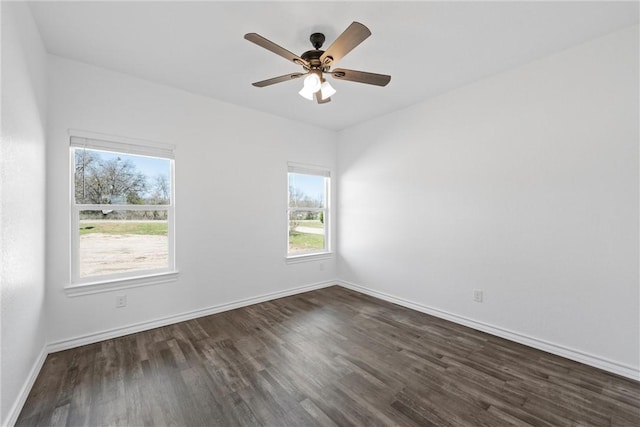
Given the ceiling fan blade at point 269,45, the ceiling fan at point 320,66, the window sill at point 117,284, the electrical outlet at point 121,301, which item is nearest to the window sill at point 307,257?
the window sill at point 117,284

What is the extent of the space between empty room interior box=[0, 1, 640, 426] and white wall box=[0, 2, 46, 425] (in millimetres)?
25

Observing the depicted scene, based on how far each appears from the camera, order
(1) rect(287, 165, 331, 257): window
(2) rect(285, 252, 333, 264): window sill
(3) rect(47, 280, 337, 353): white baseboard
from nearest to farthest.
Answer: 1. (3) rect(47, 280, 337, 353): white baseboard
2. (2) rect(285, 252, 333, 264): window sill
3. (1) rect(287, 165, 331, 257): window

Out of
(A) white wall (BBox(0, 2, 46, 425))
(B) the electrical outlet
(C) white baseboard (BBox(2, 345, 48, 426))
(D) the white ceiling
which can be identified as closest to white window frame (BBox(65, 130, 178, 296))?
(B) the electrical outlet

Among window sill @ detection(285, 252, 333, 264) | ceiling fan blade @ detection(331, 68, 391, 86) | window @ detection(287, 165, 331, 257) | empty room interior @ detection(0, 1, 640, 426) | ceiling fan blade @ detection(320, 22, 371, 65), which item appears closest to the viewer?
ceiling fan blade @ detection(320, 22, 371, 65)

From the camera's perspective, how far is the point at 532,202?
102 inches

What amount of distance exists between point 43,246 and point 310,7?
2963mm

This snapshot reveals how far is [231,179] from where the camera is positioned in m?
3.55

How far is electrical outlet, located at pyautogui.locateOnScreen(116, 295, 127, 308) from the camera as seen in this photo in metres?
2.75

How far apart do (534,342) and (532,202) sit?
1345mm

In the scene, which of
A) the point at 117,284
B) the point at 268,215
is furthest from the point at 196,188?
the point at 117,284

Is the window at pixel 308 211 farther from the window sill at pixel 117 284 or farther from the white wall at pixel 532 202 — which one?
the window sill at pixel 117 284

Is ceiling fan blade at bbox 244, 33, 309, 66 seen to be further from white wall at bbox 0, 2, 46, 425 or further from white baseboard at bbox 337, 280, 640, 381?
white baseboard at bbox 337, 280, 640, 381

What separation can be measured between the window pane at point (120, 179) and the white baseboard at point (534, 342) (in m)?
3.35

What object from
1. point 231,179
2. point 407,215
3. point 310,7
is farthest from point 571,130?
point 231,179
